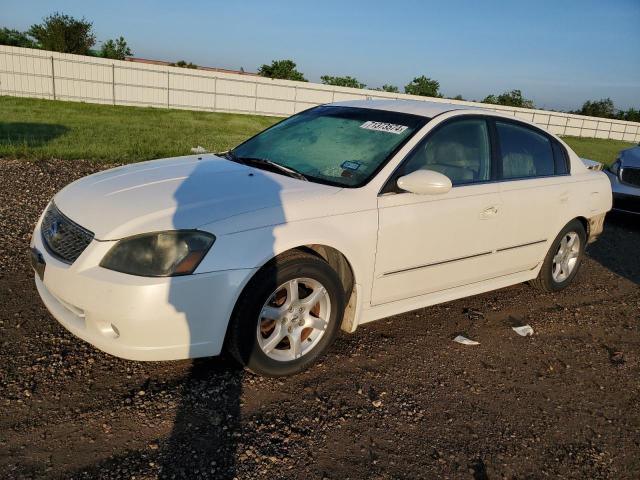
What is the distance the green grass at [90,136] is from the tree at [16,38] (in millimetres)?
19356

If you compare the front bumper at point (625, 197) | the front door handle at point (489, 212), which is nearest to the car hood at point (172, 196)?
the front door handle at point (489, 212)

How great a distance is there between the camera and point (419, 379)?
346 centimetres

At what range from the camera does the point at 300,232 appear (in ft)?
10.1

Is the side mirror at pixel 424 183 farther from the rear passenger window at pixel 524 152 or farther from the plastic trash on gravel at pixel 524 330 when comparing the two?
the plastic trash on gravel at pixel 524 330

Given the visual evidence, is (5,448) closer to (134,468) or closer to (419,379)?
(134,468)

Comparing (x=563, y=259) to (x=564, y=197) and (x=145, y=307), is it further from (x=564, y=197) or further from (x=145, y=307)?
(x=145, y=307)

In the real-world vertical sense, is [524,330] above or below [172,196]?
below

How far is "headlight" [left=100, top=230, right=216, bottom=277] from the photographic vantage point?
274 centimetres

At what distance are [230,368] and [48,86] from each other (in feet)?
84.1

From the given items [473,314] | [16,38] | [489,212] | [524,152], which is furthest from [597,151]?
[16,38]

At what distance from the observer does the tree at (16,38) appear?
37906 millimetres

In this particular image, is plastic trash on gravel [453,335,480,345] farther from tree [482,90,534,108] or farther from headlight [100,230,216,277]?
tree [482,90,534,108]

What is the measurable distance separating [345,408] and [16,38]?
4601cm

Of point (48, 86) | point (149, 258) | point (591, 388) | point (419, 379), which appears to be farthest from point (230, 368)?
point (48, 86)
